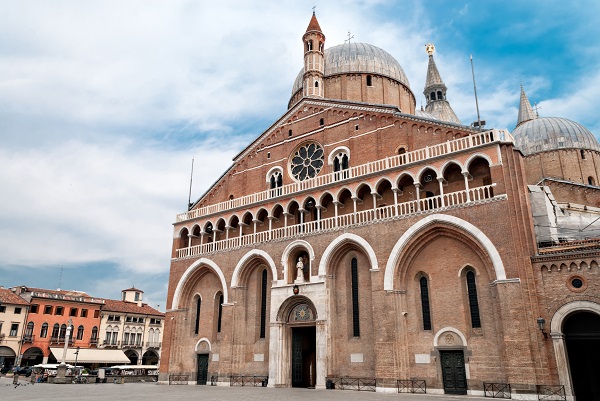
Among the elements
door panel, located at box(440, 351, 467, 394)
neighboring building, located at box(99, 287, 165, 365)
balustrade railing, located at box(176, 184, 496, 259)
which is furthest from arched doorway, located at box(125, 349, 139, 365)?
door panel, located at box(440, 351, 467, 394)

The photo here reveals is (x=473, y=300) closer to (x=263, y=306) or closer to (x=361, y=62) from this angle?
(x=263, y=306)

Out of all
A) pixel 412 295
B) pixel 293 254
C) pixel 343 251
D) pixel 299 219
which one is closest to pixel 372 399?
pixel 412 295

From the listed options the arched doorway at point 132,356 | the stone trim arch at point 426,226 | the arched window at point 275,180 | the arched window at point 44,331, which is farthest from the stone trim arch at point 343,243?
the arched doorway at point 132,356

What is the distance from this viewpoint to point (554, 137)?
3228 centimetres

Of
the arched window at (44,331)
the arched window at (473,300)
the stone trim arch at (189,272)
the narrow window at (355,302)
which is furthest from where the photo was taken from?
the arched window at (44,331)

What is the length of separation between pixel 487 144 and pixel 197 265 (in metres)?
18.4

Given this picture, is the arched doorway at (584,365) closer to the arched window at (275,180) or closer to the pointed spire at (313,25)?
the arched window at (275,180)

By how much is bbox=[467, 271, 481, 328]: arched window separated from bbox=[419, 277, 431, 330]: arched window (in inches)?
71.1

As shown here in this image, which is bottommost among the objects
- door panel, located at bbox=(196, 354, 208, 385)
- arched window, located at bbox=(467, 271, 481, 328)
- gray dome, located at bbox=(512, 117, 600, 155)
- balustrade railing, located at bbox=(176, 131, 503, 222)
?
door panel, located at bbox=(196, 354, 208, 385)

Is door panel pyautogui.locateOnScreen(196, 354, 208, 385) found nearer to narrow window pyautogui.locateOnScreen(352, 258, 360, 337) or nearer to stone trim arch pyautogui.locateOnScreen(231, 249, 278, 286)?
stone trim arch pyautogui.locateOnScreen(231, 249, 278, 286)

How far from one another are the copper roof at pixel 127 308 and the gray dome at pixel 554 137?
44.1 m

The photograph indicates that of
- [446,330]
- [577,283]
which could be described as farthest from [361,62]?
[577,283]

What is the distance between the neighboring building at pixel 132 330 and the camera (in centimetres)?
5069

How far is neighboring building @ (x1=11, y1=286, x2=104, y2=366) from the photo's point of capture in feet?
146
